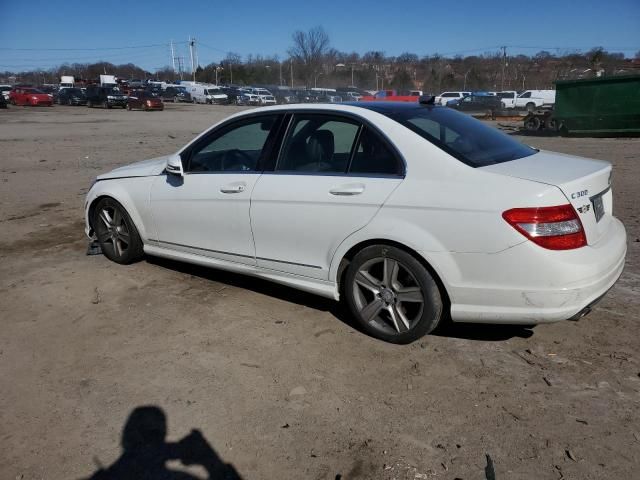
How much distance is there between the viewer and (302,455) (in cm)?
262

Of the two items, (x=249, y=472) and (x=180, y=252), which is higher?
(x=180, y=252)

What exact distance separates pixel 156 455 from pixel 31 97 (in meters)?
55.9

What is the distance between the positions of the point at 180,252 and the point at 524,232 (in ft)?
9.80

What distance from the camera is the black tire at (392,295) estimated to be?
11.2 ft

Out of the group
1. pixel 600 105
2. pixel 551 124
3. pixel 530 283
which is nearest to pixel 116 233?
pixel 530 283

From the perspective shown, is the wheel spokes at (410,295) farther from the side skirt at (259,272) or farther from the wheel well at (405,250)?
the side skirt at (259,272)

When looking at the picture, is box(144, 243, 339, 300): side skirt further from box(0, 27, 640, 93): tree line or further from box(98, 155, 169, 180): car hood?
box(0, 27, 640, 93): tree line

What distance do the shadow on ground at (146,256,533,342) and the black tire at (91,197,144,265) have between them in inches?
12.9

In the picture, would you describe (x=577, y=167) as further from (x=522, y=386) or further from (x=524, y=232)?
(x=522, y=386)

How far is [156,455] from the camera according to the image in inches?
104

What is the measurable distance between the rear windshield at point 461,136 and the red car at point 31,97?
5438 centimetres

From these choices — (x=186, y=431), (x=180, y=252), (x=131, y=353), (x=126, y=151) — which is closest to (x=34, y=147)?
(x=126, y=151)

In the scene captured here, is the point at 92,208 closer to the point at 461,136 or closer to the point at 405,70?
the point at 461,136

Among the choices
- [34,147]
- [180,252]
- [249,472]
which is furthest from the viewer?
[34,147]
